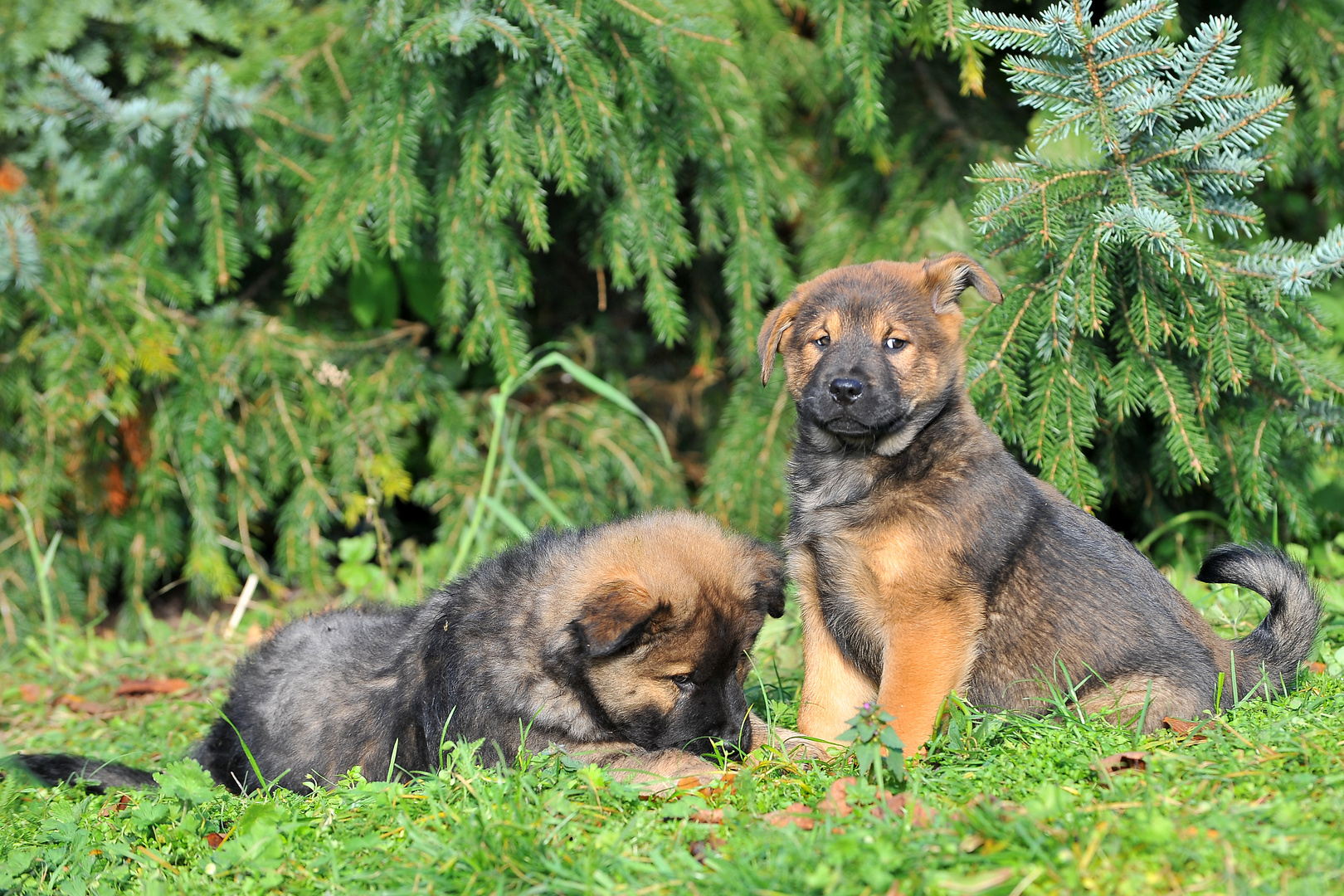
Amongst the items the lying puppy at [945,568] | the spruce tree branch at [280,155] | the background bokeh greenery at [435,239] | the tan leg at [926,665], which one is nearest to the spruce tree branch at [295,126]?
the background bokeh greenery at [435,239]

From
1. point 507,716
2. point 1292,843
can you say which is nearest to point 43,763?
point 507,716

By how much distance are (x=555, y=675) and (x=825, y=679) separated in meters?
0.97

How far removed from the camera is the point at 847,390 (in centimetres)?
337

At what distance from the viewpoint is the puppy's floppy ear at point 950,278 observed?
3564mm

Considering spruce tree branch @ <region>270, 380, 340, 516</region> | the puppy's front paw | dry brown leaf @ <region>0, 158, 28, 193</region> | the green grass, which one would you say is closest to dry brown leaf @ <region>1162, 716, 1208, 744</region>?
the green grass

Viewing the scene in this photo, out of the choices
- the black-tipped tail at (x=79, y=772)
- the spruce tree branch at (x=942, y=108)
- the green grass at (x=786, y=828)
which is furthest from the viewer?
the spruce tree branch at (x=942, y=108)

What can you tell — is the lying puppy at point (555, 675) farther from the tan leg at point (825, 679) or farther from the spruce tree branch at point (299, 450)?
the spruce tree branch at point (299, 450)

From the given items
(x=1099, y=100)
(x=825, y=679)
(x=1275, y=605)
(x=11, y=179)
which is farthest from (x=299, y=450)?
(x=1275, y=605)

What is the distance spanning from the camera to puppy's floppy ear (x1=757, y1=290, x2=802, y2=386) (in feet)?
12.1

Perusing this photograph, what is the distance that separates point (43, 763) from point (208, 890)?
1505 millimetres

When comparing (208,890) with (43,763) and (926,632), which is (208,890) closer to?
(43,763)

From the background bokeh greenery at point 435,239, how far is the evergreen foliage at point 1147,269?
18 centimetres

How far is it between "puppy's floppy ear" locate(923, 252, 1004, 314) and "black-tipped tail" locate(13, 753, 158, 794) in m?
3.32

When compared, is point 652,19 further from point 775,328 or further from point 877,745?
point 877,745
